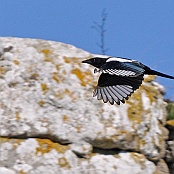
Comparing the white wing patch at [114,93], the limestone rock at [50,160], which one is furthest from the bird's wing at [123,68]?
the limestone rock at [50,160]

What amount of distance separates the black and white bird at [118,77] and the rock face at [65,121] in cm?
85

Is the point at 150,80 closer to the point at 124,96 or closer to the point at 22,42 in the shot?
the point at 22,42

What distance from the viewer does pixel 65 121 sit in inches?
373

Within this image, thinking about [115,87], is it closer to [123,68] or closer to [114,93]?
[114,93]

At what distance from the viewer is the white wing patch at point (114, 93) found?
8.38m

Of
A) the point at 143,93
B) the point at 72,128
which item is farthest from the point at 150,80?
the point at 72,128

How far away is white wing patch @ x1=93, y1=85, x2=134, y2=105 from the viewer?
838cm

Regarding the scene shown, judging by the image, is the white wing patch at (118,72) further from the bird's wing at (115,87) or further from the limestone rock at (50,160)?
the limestone rock at (50,160)

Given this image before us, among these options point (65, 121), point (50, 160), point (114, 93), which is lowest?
point (50, 160)

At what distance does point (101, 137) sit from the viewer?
948 centimetres

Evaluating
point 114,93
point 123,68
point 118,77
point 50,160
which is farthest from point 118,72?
point 50,160

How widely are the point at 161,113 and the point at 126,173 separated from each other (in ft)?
1.88

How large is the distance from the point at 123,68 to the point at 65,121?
135 cm

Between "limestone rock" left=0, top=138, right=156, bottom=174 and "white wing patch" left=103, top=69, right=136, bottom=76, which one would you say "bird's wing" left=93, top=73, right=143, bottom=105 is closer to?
"white wing patch" left=103, top=69, right=136, bottom=76
